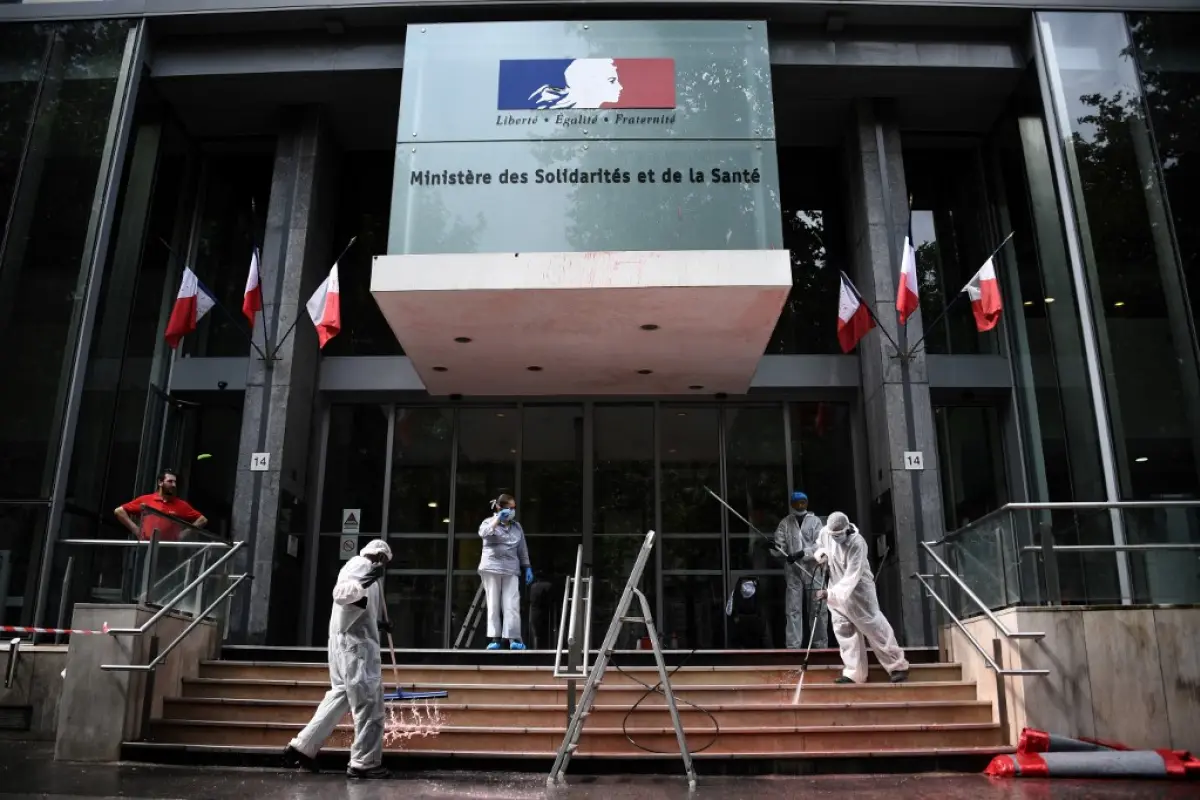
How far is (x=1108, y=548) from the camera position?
29.1ft

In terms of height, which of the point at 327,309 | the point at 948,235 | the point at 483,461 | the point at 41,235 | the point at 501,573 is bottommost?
the point at 501,573

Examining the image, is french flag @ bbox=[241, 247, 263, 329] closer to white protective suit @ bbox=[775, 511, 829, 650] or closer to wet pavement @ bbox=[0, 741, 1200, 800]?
wet pavement @ bbox=[0, 741, 1200, 800]

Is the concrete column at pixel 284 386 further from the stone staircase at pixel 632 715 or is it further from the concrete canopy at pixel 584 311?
the stone staircase at pixel 632 715

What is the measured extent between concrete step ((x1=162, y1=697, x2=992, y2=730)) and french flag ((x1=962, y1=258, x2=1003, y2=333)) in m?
5.76

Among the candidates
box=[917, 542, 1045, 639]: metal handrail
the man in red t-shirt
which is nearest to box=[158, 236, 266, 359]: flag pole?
the man in red t-shirt

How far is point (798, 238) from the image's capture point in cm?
1631

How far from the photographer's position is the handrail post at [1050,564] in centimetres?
866

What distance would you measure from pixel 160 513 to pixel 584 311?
5.17m

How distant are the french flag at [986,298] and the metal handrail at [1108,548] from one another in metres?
4.40

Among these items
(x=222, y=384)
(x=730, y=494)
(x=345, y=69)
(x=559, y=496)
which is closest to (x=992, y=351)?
(x=730, y=494)

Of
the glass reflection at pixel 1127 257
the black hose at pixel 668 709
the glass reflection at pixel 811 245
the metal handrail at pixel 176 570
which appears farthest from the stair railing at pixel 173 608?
the glass reflection at pixel 1127 257

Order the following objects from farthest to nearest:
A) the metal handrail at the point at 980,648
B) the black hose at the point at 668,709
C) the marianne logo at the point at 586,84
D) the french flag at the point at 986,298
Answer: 1. the marianne logo at the point at 586,84
2. the french flag at the point at 986,298
3. the metal handrail at the point at 980,648
4. the black hose at the point at 668,709

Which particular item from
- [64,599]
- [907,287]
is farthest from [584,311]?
[64,599]

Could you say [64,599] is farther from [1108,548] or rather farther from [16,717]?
[1108,548]
